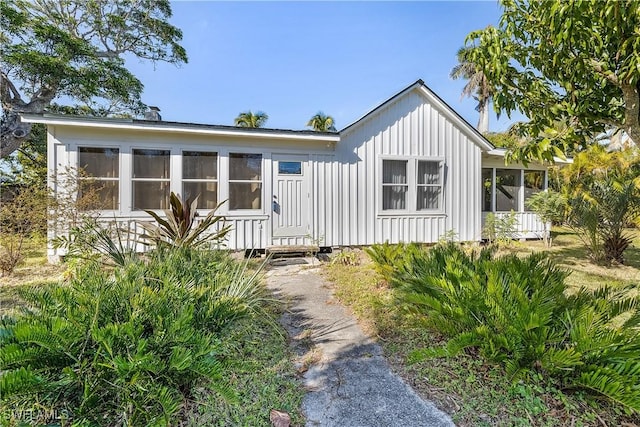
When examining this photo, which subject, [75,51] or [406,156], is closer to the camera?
[406,156]

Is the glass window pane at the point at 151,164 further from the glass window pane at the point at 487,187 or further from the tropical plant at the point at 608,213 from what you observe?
the glass window pane at the point at 487,187

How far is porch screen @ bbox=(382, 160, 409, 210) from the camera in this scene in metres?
8.48

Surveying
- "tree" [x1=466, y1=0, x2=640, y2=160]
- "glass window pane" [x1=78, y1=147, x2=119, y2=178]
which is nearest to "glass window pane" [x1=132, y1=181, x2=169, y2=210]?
"glass window pane" [x1=78, y1=147, x2=119, y2=178]

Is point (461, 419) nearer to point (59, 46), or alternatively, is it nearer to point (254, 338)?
point (254, 338)

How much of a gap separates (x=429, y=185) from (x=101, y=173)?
8265 mm

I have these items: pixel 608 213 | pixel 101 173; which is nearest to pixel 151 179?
pixel 101 173

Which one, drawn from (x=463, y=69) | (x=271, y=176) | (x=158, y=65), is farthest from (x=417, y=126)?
(x=463, y=69)

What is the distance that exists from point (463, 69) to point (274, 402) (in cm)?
2881

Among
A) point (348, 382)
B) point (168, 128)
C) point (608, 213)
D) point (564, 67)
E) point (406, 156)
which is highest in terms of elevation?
point (168, 128)

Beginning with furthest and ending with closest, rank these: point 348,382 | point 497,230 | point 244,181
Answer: point 497,230 → point 244,181 → point 348,382

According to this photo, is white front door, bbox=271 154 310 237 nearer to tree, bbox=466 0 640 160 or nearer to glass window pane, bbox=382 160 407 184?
glass window pane, bbox=382 160 407 184

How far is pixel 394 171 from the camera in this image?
8570 millimetres

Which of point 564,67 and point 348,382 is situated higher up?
point 564,67

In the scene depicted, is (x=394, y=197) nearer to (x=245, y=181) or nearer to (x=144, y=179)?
(x=245, y=181)
